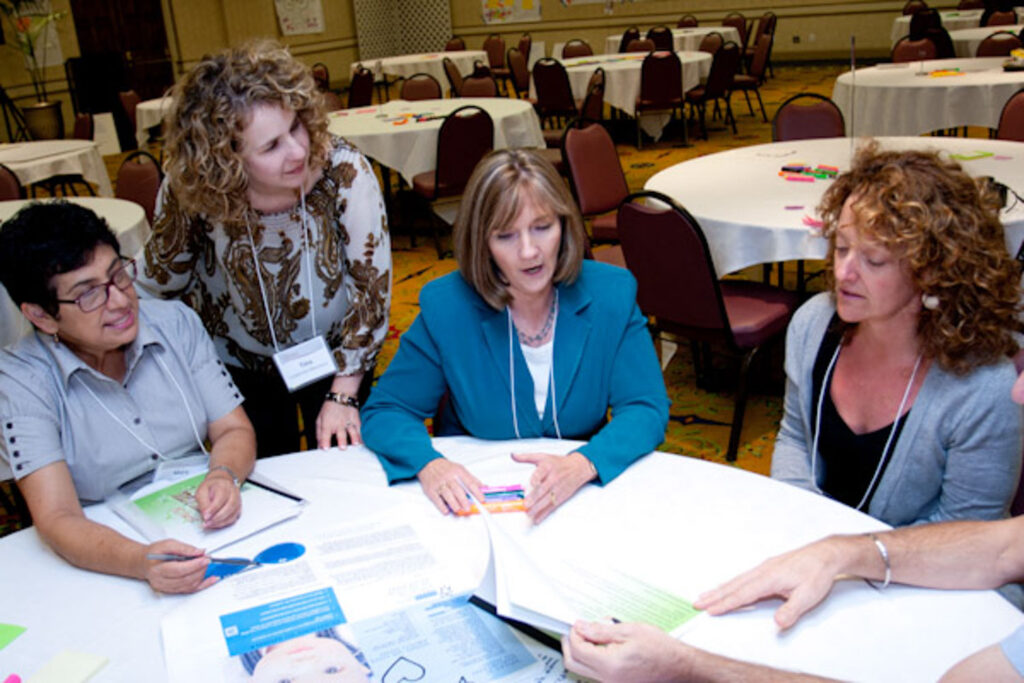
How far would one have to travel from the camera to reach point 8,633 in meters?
1.24

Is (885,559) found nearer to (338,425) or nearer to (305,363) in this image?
(338,425)

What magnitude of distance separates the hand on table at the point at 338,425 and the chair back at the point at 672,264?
4.62 feet

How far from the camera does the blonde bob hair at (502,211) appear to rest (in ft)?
5.69

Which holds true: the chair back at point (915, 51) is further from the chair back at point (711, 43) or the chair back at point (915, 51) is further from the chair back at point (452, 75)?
the chair back at point (452, 75)

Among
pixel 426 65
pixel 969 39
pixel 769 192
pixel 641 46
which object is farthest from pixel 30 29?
pixel 969 39

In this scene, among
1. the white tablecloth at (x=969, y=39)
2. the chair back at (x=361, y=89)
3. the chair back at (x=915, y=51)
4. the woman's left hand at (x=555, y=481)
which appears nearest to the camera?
the woman's left hand at (x=555, y=481)

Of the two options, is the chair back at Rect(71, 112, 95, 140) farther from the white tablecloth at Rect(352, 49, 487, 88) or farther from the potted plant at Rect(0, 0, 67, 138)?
the white tablecloth at Rect(352, 49, 487, 88)

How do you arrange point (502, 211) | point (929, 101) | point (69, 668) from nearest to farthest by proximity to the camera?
point (69, 668), point (502, 211), point (929, 101)

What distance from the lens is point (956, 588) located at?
1.19 metres

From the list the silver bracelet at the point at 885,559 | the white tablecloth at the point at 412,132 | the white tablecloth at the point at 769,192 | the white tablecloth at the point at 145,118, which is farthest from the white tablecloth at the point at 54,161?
the silver bracelet at the point at 885,559

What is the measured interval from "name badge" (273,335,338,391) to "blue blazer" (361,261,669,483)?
235mm

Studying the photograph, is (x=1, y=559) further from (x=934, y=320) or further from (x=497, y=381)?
(x=934, y=320)

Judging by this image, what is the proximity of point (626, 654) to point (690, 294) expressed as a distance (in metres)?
2.08

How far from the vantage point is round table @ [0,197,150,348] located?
304cm
